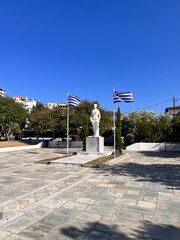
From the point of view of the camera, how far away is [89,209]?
5.23 m

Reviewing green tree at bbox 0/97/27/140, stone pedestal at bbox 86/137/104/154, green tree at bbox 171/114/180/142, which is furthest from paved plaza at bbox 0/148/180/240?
green tree at bbox 0/97/27/140

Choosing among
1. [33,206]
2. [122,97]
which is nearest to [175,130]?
[122,97]

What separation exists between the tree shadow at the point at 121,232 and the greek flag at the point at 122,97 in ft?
41.8

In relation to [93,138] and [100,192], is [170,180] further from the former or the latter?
[93,138]

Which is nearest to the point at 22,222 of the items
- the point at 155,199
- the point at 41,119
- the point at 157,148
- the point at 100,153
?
the point at 155,199

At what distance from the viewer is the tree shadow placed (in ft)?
12.7

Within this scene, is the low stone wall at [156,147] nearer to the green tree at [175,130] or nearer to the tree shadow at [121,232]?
the green tree at [175,130]

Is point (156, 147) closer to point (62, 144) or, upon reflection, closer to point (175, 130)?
point (175, 130)

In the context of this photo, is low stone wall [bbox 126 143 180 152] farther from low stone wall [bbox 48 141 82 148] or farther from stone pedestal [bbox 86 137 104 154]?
stone pedestal [bbox 86 137 104 154]

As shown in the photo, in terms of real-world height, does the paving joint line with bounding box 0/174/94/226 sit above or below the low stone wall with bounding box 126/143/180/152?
below

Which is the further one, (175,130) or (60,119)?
(60,119)

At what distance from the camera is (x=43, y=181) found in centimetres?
823

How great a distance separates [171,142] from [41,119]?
15.6 m

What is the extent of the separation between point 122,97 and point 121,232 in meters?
13.4
